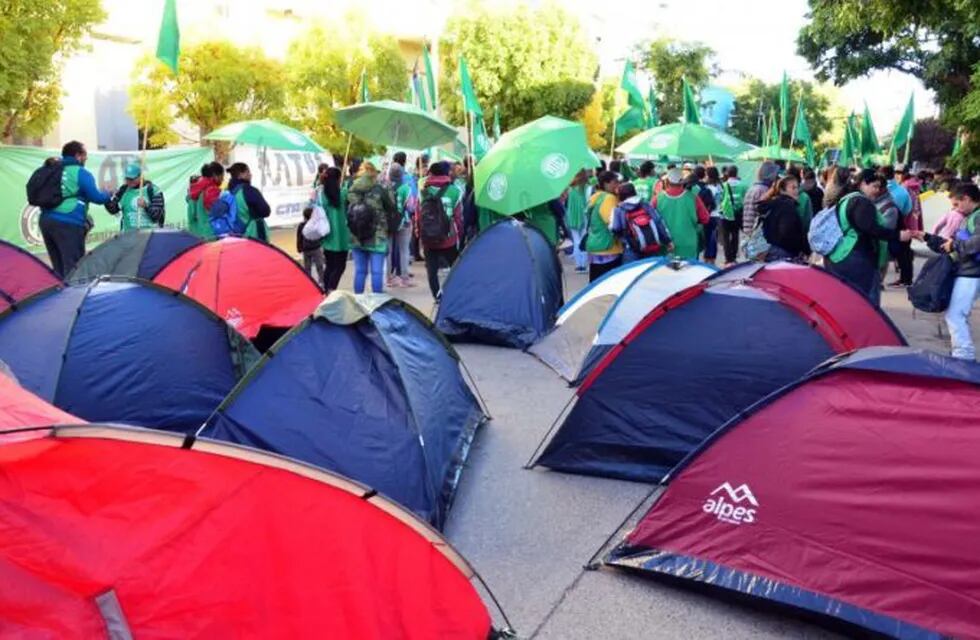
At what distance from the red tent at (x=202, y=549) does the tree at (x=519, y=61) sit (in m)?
30.3

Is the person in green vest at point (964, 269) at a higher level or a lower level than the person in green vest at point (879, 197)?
lower

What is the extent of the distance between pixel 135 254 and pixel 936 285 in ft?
24.0

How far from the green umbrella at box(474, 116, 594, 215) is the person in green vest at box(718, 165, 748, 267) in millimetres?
5150

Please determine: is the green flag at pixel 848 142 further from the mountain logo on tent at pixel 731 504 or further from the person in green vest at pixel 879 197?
the mountain logo on tent at pixel 731 504

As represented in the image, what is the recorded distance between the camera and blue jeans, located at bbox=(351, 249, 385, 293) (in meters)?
9.72

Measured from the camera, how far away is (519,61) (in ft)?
110

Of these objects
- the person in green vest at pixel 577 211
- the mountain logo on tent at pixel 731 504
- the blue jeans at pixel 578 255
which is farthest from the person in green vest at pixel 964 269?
the blue jeans at pixel 578 255

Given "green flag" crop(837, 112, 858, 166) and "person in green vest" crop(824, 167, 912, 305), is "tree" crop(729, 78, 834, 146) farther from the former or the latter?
"person in green vest" crop(824, 167, 912, 305)

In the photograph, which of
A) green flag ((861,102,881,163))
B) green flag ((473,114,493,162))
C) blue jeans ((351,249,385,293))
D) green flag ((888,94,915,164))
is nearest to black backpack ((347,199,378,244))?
blue jeans ((351,249,385,293))

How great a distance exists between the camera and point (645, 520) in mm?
4094

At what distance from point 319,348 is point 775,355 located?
2.67 m

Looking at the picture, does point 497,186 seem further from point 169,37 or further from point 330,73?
point 330,73

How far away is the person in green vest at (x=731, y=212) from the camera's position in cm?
1384

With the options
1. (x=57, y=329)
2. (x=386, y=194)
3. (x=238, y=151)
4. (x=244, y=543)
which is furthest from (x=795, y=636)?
(x=238, y=151)
